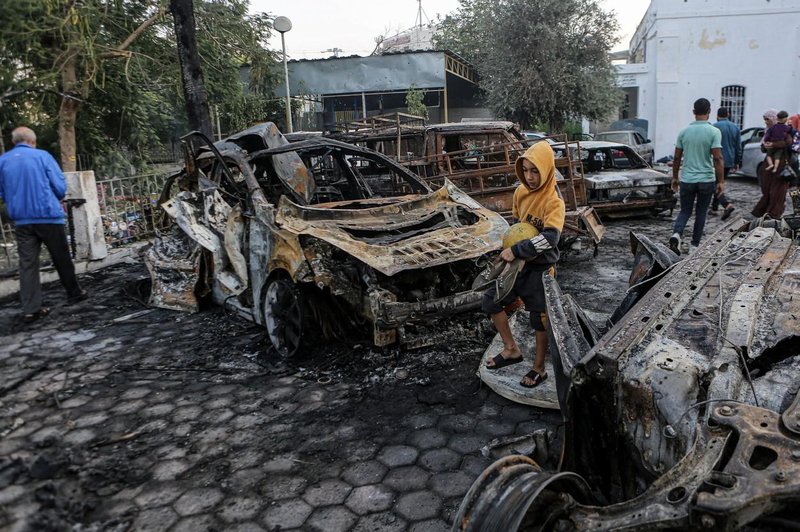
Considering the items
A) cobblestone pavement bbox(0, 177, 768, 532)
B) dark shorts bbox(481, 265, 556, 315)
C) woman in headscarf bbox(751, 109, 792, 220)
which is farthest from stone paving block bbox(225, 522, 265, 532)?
woman in headscarf bbox(751, 109, 792, 220)

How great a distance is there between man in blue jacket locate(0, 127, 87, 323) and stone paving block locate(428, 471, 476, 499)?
16.0 feet

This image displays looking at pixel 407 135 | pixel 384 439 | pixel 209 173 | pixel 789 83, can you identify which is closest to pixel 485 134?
pixel 407 135

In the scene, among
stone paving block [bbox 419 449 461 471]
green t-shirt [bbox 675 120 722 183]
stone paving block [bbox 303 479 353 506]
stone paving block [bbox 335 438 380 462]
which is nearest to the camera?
stone paving block [bbox 303 479 353 506]

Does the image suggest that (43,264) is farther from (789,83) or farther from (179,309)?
(789,83)

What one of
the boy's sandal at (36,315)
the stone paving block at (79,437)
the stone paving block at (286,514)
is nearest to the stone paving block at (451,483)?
the stone paving block at (286,514)

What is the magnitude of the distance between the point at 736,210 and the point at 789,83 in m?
14.0

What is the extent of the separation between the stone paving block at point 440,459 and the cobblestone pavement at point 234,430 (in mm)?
11

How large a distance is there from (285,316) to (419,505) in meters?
2.18

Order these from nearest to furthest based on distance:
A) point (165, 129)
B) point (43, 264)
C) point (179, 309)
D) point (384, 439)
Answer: point (384, 439) → point (179, 309) → point (43, 264) → point (165, 129)

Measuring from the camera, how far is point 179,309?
5.91 meters

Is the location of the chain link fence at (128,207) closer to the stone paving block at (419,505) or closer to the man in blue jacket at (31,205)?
the man in blue jacket at (31,205)

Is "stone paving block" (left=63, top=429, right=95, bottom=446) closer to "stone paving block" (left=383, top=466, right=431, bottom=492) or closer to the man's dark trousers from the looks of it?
"stone paving block" (left=383, top=466, right=431, bottom=492)

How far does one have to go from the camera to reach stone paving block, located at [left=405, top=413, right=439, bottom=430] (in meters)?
3.45

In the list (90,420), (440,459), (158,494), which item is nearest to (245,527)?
(158,494)
